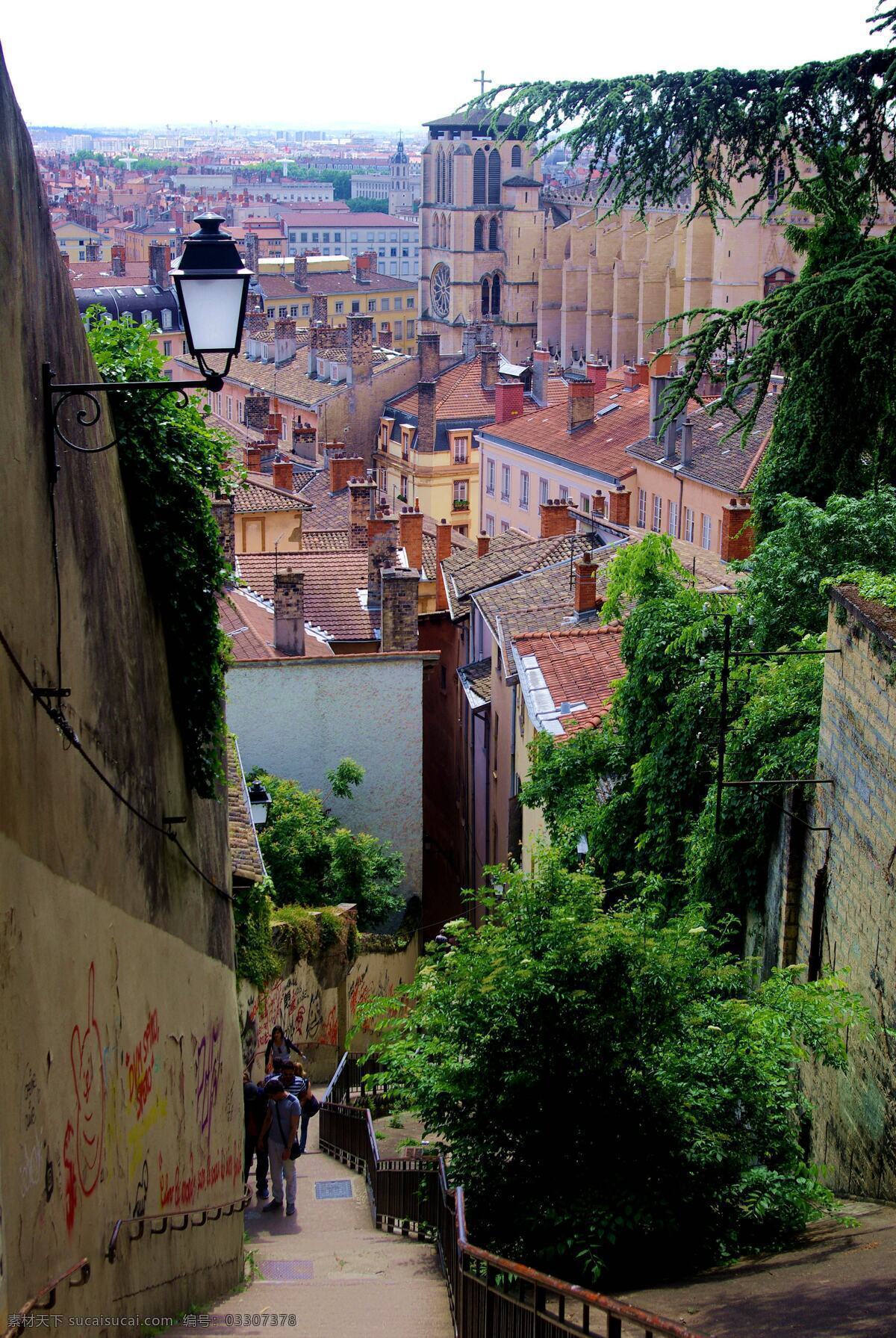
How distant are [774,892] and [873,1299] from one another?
6.18 m

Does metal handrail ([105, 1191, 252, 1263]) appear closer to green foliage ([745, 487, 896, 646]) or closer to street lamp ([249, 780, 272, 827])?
green foliage ([745, 487, 896, 646])

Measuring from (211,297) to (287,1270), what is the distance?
23.4 feet

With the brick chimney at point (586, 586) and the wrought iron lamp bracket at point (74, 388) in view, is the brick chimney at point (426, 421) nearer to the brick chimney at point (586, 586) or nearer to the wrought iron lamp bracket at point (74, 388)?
the brick chimney at point (586, 586)

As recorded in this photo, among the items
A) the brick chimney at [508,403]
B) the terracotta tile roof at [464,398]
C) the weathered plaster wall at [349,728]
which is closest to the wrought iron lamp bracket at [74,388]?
the weathered plaster wall at [349,728]

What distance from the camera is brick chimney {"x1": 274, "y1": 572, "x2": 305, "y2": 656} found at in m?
29.6

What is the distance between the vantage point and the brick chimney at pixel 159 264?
96.1m

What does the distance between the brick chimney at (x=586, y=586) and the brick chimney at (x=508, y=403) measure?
38.7 meters

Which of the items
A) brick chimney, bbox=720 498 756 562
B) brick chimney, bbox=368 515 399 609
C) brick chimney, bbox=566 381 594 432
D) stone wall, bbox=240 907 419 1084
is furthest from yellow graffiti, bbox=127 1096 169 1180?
brick chimney, bbox=566 381 594 432

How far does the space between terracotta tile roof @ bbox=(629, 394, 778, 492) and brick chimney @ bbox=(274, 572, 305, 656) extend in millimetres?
15768

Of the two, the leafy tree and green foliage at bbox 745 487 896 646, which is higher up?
the leafy tree

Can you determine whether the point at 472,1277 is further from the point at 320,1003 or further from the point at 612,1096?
the point at 320,1003

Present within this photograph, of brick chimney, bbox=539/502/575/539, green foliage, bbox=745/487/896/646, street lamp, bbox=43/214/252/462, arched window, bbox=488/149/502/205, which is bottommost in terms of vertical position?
brick chimney, bbox=539/502/575/539

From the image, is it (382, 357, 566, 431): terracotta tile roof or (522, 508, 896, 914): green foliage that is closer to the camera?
(522, 508, 896, 914): green foliage

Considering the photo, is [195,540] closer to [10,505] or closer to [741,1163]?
[10,505]
